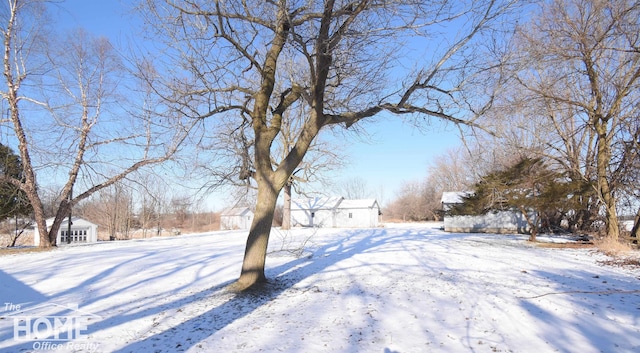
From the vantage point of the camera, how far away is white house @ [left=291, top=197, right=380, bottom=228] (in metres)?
36.9

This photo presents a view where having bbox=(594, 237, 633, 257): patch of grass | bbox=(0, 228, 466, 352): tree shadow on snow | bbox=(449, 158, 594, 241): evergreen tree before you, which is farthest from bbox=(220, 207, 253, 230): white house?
bbox=(594, 237, 633, 257): patch of grass

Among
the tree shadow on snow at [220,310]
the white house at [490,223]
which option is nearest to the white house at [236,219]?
the white house at [490,223]

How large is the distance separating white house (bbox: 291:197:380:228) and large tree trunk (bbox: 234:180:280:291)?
30.2 m

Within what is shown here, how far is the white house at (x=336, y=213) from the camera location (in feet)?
121

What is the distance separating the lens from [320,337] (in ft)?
13.4

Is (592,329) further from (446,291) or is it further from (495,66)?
(495,66)

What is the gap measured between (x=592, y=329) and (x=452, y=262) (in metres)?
4.58

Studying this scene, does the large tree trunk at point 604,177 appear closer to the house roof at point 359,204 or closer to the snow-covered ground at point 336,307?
the snow-covered ground at point 336,307

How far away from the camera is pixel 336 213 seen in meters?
37.7

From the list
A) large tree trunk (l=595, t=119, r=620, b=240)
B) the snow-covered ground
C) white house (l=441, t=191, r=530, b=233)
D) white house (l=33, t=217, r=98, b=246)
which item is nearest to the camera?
the snow-covered ground

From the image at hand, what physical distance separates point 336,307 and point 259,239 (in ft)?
6.69

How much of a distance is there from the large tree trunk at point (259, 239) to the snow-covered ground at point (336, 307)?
0.41 meters

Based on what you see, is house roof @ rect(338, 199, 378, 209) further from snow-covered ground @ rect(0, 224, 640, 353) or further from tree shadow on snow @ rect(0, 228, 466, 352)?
tree shadow on snow @ rect(0, 228, 466, 352)

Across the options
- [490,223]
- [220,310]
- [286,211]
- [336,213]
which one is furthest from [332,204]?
[220,310]
